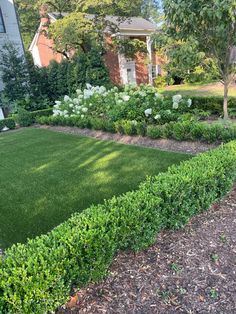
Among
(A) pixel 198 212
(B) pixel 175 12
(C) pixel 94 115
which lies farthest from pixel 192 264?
(C) pixel 94 115

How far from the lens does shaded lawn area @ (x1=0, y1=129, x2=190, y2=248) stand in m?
4.23

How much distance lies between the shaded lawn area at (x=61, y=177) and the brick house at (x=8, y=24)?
1065 centimetres

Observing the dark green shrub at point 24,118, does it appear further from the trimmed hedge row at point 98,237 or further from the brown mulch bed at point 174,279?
the brown mulch bed at point 174,279

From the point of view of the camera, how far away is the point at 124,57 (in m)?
21.4

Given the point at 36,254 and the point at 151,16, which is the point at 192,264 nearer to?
the point at 36,254

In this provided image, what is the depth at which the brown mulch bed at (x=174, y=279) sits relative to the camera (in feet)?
7.88

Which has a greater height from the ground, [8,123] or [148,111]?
[148,111]

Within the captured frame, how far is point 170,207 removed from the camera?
318 cm

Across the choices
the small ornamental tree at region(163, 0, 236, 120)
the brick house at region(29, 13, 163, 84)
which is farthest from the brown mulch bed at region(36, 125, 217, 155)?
the brick house at region(29, 13, 163, 84)

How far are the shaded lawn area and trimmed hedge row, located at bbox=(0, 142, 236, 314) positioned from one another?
1.43 m

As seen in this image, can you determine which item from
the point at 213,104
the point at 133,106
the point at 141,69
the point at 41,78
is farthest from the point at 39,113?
the point at 141,69

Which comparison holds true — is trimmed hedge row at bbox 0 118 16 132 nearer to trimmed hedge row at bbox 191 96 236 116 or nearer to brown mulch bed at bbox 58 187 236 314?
trimmed hedge row at bbox 191 96 236 116

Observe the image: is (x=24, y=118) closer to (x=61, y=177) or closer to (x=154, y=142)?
(x=154, y=142)

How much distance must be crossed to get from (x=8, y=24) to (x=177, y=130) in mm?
14483
